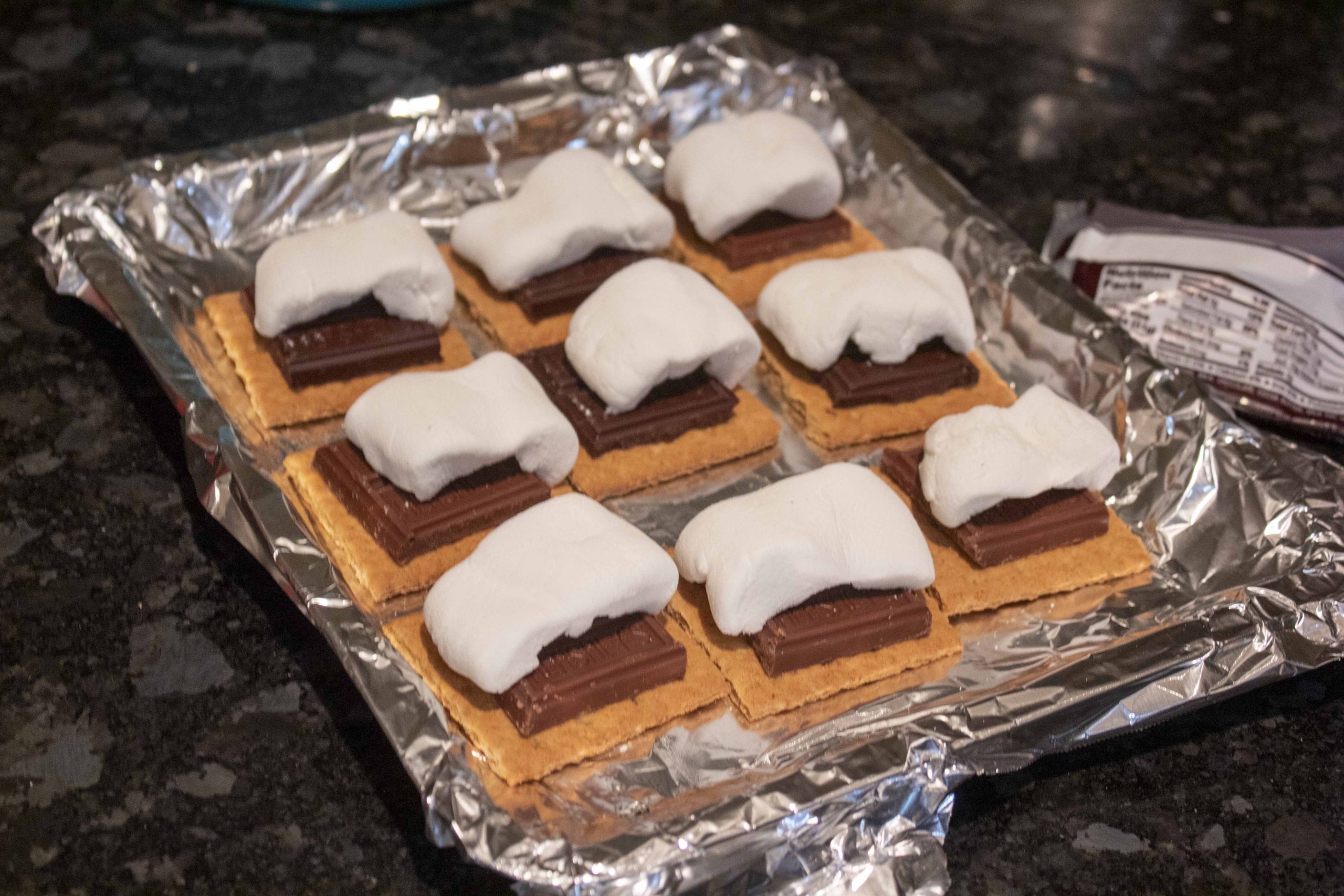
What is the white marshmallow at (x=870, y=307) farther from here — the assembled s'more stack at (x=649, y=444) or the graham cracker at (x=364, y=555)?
the graham cracker at (x=364, y=555)

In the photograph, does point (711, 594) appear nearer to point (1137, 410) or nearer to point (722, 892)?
point (722, 892)

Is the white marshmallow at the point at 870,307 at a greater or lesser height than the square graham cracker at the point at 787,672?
greater

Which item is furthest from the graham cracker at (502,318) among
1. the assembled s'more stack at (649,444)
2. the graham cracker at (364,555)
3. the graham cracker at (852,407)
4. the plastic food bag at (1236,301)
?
the plastic food bag at (1236,301)

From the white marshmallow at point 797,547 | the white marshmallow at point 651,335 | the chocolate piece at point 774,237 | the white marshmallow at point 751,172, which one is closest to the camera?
the white marshmallow at point 797,547

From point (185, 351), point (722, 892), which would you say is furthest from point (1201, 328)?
point (185, 351)

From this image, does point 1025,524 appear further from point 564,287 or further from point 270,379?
point 270,379

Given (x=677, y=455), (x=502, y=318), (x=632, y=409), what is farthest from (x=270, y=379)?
(x=677, y=455)
